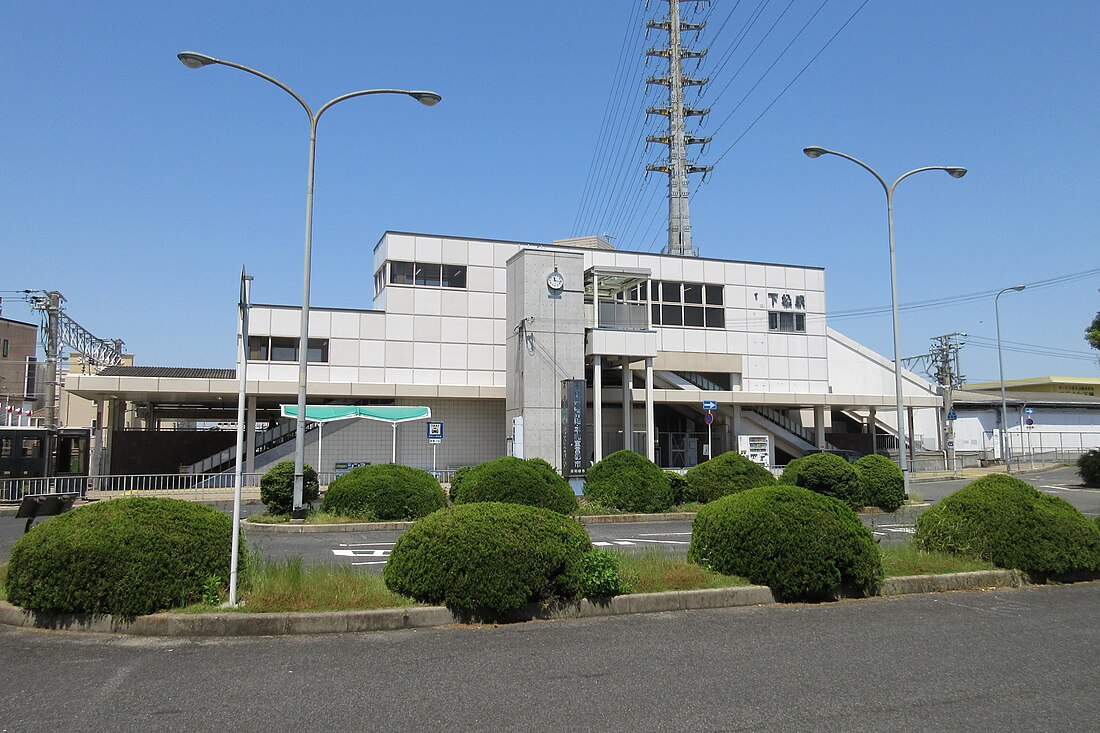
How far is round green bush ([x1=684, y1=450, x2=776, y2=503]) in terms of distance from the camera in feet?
66.7

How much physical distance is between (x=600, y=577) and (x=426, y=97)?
42.1 feet

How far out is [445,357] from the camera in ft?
117

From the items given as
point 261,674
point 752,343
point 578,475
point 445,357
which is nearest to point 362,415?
point 445,357

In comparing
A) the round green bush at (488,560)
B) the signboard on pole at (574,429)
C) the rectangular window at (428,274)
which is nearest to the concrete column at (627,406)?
the signboard on pole at (574,429)

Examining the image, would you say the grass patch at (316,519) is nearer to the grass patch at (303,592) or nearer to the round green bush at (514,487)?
the round green bush at (514,487)

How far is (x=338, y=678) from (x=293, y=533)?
1108cm

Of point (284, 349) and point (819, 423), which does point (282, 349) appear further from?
point (819, 423)

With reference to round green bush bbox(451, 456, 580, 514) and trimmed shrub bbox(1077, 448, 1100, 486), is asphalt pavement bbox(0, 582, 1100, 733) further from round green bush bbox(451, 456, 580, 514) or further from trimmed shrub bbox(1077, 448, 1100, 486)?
trimmed shrub bbox(1077, 448, 1100, 486)

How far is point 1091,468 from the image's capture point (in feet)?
106

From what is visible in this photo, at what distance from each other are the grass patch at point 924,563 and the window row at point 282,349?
89.7 ft

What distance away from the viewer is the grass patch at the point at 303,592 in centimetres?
791

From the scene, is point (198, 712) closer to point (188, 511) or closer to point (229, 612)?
point (229, 612)

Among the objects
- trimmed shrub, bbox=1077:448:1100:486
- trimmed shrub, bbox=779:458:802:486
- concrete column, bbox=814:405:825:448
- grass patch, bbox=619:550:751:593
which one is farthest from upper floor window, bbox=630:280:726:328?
grass patch, bbox=619:550:751:593

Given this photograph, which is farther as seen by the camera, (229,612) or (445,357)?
(445,357)
